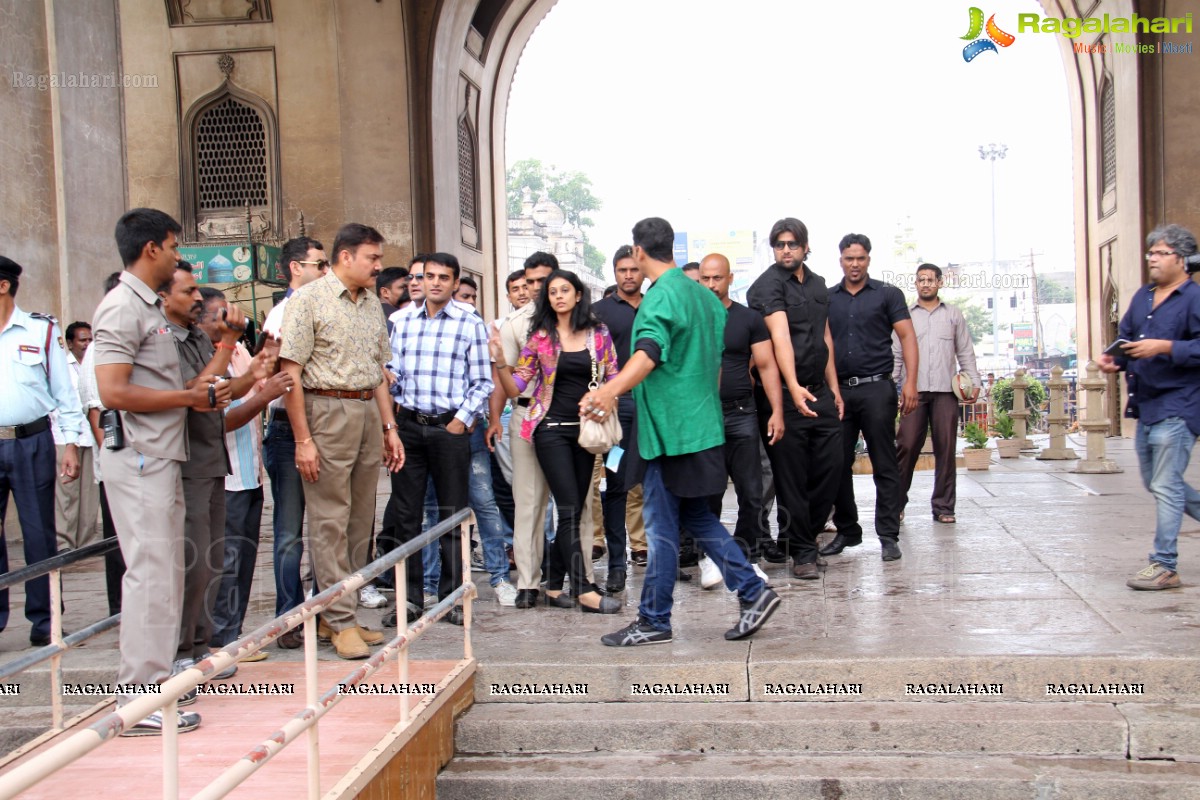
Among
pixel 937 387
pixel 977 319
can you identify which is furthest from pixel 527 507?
pixel 977 319

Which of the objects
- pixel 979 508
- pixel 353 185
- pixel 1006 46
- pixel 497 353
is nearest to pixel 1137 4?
pixel 1006 46

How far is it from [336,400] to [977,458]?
10318 millimetres

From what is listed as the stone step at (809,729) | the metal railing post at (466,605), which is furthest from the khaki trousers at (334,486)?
the stone step at (809,729)

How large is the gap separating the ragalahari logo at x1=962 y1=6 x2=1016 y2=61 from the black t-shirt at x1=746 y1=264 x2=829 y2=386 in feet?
49.4

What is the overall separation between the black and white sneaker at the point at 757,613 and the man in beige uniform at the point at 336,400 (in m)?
1.72

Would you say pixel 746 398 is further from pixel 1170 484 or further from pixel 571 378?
pixel 1170 484

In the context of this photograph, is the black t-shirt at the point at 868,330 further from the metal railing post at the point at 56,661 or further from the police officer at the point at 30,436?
the metal railing post at the point at 56,661

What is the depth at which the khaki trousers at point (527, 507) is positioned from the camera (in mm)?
6270

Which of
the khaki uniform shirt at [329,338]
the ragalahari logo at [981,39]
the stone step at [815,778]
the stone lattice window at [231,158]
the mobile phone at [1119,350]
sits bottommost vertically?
the stone step at [815,778]

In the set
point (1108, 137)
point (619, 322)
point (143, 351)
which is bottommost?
point (143, 351)

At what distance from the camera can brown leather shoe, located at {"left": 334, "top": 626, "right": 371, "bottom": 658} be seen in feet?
17.1

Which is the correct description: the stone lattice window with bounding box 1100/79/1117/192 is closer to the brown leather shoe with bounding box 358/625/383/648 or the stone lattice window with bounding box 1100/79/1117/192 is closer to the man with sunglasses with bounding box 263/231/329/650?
the man with sunglasses with bounding box 263/231/329/650

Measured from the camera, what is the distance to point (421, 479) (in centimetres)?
615

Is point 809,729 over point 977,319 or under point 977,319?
under
